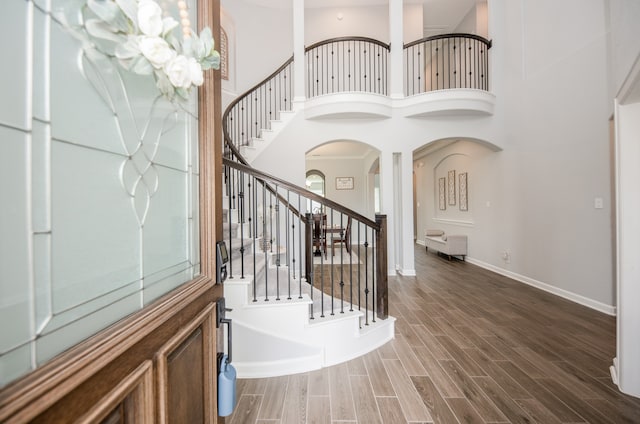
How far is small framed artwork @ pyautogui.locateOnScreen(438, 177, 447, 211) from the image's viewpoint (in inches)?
263

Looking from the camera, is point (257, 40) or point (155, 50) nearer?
point (155, 50)

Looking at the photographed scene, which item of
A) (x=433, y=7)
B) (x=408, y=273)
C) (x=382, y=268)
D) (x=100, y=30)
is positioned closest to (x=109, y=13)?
(x=100, y=30)

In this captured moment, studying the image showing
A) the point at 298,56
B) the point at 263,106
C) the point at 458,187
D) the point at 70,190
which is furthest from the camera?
the point at 458,187

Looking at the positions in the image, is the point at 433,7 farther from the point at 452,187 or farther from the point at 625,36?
the point at 625,36

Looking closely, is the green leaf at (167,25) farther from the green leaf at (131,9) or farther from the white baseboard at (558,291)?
the white baseboard at (558,291)

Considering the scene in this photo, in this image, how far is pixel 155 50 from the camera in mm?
548

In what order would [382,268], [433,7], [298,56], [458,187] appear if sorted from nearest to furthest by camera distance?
1. [382,268]
2. [298,56]
3. [433,7]
4. [458,187]

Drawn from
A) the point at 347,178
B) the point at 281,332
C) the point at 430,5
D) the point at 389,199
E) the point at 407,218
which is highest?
the point at 430,5

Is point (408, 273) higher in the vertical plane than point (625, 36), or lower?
lower

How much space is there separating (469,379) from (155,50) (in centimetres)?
245

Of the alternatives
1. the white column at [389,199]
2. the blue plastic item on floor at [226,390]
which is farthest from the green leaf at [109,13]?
the white column at [389,199]

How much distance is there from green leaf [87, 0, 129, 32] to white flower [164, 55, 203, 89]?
10 centimetres

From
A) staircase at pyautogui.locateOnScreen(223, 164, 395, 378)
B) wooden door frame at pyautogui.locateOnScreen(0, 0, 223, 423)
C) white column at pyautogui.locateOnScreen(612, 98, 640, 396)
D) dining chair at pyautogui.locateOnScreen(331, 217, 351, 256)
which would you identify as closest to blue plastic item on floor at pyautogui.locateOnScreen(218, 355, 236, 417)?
wooden door frame at pyautogui.locateOnScreen(0, 0, 223, 423)

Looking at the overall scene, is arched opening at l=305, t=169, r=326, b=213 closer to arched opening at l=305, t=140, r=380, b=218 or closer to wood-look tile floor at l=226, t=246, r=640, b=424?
arched opening at l=305, t=140, r=380, b=218
